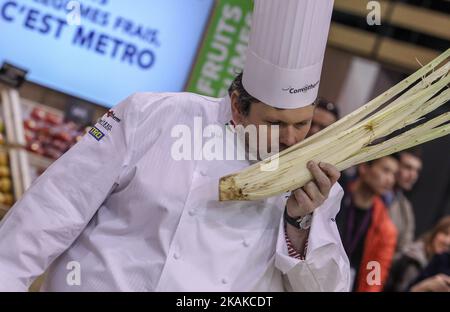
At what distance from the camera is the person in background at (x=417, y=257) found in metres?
4.38

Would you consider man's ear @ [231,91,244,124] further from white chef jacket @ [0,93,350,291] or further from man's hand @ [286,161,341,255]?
man's hand @ [286,161,341,255]

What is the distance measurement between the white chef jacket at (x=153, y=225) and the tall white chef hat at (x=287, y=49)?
151 millimetres

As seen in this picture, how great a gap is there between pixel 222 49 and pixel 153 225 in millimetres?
1986

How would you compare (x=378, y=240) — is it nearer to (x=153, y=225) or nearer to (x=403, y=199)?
(x=153, y=225)

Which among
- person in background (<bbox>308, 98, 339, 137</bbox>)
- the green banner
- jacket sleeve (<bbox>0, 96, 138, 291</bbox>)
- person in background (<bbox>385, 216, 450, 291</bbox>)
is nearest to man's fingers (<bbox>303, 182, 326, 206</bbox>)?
jacket sleeve (<bbox>0, 96, 138, 291</bbox>)

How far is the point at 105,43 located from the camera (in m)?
3.68

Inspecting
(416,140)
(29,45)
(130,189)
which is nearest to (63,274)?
(130,189)

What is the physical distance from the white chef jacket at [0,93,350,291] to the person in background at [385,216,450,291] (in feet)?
8.27

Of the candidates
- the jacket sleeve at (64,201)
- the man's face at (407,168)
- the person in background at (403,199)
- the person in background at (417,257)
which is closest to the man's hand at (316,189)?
the jacket sleeve at (64,201)

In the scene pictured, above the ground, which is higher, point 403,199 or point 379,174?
point 379,174

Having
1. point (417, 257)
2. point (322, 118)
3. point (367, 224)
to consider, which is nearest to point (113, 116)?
point (322, 118)

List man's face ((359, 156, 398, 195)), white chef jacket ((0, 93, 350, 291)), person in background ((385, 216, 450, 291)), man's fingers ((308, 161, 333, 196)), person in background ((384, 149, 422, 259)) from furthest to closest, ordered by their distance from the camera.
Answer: person in background ((384, 149, 422, 259)), person in background ((385, 216, 450, 291)), man's face ((359, 156, 398, 195)), white chef jacket ((0, 93, 350, 291)), man's fingers ((308, 161, 333, 196))

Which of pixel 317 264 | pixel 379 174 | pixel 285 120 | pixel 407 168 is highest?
pixel 285 120

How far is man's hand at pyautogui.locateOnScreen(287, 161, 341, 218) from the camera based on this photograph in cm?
165
